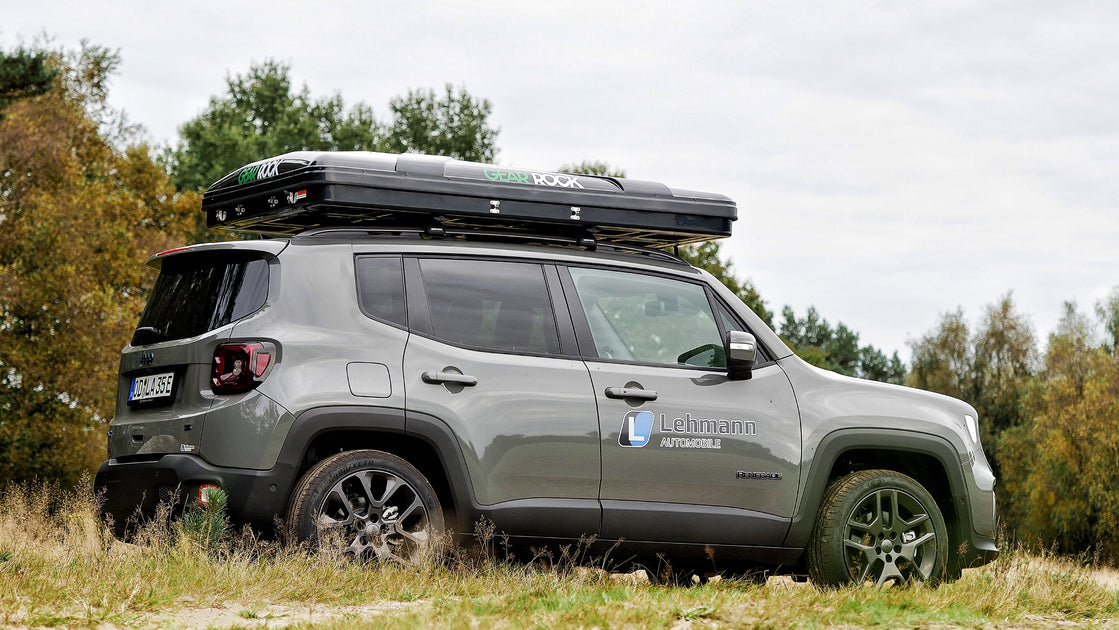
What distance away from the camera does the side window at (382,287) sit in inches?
248

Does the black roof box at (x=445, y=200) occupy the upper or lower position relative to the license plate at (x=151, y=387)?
upper

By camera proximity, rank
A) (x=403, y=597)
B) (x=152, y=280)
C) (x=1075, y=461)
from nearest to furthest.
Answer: (x=403, y=597), (x=152, y=280), (x=1075, y=461)

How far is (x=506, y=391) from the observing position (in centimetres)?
632

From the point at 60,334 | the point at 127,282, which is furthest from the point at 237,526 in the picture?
the point at 127,282

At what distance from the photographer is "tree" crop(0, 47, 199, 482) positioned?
27.6 meters

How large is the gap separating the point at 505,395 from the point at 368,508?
0.87 meters

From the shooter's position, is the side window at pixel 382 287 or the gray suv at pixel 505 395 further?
the side window at pixel 382 287

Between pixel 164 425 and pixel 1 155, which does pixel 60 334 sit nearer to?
pixel 1 155

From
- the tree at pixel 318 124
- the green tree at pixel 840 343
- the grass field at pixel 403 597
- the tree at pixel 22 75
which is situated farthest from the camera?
the green tree at pixel 840 343

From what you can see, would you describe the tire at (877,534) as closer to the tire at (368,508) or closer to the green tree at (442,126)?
the tire at (368,508)

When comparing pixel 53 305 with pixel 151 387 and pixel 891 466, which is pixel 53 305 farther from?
pixel 891 466

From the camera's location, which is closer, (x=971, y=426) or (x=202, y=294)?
(x=202, y=294)

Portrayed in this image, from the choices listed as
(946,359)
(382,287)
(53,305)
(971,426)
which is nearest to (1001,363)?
(946,359)

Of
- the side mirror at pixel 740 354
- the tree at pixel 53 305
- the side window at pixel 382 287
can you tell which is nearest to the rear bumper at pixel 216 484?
the side window at pixel 382 287
